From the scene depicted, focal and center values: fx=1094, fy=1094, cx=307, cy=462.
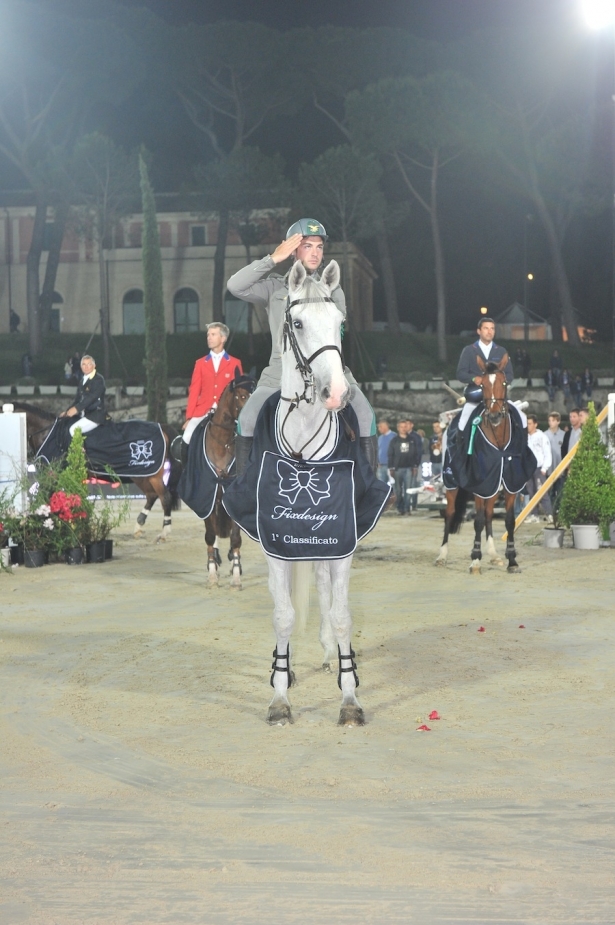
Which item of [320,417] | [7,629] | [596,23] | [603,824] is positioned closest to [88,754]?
[320,417]

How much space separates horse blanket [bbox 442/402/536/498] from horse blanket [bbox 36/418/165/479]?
5.00m

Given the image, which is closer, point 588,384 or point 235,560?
point 235,560

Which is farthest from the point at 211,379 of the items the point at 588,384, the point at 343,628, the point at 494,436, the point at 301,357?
the point at 588,384

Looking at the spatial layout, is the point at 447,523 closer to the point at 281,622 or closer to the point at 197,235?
the point at 281,622

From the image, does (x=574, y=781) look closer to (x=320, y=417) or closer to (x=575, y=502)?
(x=320, y=417)

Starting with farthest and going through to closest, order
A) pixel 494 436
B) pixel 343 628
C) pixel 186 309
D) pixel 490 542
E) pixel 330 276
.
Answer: pixel 186 309 < pixel 490 542 < pixel 494 436 < pixel 343 628 < pixel 330 276

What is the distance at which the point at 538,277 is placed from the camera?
6531cm

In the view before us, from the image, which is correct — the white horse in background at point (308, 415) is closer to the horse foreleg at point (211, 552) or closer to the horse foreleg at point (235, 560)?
the horse foreleg at point (235, 560)

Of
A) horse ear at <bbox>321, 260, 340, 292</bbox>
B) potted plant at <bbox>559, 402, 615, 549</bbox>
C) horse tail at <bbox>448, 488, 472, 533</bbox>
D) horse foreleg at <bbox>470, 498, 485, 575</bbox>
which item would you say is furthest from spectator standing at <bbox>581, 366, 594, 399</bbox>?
horse ear at <bbox>321, 260, 340, 292</bbox>

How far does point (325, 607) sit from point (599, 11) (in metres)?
10.9

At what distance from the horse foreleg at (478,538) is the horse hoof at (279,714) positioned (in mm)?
6270

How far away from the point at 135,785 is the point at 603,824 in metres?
2.00

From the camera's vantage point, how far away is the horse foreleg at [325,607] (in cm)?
685

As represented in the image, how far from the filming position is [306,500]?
5902mm
